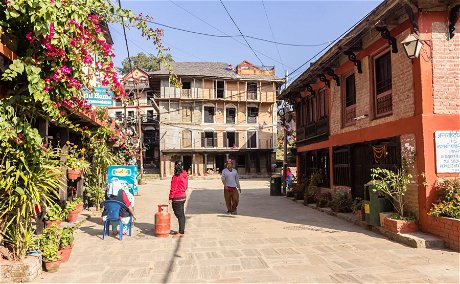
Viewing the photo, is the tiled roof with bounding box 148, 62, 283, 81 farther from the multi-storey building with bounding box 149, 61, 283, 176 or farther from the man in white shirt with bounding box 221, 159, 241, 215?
the man in white shirt with bounding box 221, 159, 241, 215

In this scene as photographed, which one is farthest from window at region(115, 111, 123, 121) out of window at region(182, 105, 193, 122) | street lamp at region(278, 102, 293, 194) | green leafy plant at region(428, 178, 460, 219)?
green leafy plant at region(428, 178, 460, 219)

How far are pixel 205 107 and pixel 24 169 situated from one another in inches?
1424

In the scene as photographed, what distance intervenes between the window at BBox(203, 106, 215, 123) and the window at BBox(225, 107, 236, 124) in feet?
5.53

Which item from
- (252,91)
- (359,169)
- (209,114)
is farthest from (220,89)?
(359,169)

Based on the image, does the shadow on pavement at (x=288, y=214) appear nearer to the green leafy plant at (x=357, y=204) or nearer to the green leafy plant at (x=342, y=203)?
the green leafy plant at (x=342, y=203)

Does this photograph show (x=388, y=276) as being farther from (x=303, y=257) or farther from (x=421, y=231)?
(x=421, y=231)

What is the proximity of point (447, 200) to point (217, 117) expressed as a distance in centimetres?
3486

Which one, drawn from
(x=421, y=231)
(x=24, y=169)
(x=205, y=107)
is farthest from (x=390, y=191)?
(x=205, y=107)

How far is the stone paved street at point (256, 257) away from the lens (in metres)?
5.26

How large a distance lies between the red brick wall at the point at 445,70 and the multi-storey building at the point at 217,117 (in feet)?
108

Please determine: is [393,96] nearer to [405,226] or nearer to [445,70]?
[445,70]

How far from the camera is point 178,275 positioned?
213 inches

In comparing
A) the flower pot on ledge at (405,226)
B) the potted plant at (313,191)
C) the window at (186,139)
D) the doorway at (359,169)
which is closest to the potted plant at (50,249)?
the flower pot on ledge at (405,226)

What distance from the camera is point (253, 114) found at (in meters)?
42.5
